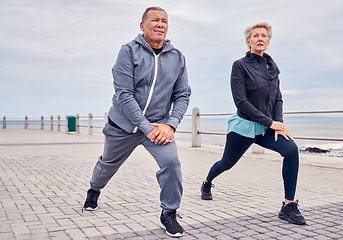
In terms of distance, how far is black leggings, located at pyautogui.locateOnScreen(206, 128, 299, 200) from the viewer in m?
3.85

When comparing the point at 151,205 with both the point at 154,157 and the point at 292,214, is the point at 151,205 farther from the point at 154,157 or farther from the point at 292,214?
the point at 292,214

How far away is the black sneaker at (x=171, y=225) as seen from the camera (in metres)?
3.35


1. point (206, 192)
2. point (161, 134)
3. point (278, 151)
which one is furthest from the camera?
point (206, 192)

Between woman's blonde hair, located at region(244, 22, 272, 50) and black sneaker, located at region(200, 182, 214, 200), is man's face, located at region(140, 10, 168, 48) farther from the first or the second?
black sneaker, located at region(200, 182, 214, 200)

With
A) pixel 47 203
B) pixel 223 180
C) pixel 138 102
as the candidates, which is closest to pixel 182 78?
pixel 138 102

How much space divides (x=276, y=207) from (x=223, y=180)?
2.09 metres

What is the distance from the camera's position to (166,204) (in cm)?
342

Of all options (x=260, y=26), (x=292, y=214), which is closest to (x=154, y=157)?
(x=292, y=214)

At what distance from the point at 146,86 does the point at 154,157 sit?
62cm

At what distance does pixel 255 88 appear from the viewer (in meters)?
4.10

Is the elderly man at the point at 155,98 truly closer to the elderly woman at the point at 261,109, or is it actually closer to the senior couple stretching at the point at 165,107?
the senior couple stretching at the point at 165,107

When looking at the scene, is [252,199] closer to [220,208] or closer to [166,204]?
[220,208]

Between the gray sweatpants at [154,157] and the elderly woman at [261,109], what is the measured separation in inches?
39.9

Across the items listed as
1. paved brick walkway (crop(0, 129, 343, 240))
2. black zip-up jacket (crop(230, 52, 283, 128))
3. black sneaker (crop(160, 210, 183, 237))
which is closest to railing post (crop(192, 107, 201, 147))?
paved brick walkway (crop(0, 129, 343, 240))
